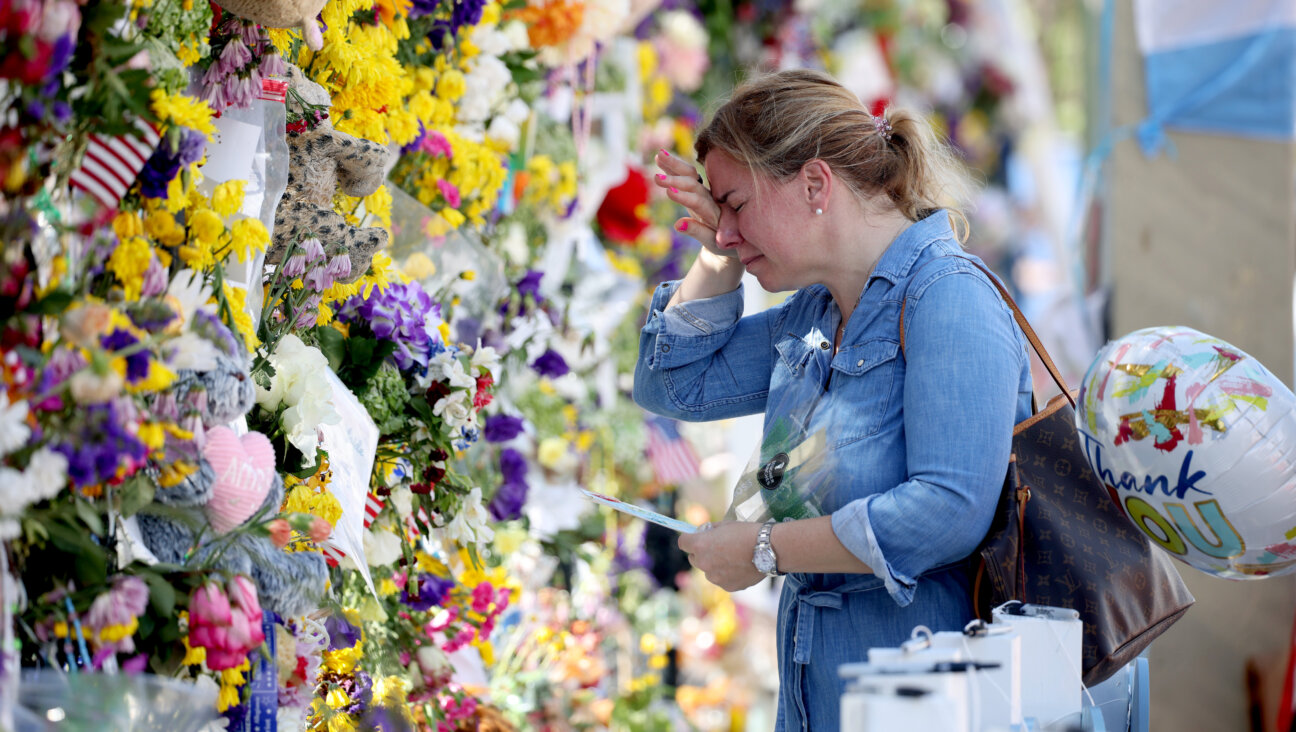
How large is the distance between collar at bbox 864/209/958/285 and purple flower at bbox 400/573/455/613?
0.76 meters

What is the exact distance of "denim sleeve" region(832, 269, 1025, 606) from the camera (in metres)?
1.21

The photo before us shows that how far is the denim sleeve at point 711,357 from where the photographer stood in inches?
62.9

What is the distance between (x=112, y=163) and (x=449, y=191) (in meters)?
0.90

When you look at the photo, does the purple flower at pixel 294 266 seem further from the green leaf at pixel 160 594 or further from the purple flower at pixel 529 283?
the purple flower at pixel 529 283

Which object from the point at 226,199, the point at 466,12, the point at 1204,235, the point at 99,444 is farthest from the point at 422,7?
the point at 1204,235

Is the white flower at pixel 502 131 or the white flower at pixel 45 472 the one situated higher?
the white flower at pixel 502 131

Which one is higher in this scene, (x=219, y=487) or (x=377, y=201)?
(x=377, y=201)

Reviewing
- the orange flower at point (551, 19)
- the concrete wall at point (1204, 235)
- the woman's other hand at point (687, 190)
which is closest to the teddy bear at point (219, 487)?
the woman's other hand at point (687, 190)

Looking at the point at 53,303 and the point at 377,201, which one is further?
the point at 377,201

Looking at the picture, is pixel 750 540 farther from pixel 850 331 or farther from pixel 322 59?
pixel 322 59

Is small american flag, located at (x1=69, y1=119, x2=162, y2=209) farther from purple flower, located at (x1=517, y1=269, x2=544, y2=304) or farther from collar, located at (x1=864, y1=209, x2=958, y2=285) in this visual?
purple flower, located at (x1=517, y1=269, x2=544, y2=304)

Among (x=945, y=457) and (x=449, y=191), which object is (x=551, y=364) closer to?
(x=449, y=191)

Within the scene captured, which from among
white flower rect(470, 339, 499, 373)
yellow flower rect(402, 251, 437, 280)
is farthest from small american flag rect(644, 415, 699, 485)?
white flower rect(470, 339, 499, 373)

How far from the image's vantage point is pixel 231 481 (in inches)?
38.9
